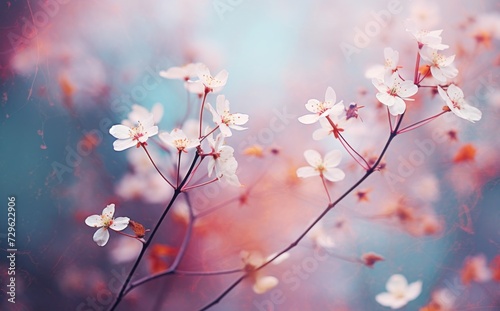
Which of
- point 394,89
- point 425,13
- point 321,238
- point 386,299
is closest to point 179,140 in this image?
point 394,89

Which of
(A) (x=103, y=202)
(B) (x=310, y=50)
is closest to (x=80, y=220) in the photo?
(A) (x=103, y=202)

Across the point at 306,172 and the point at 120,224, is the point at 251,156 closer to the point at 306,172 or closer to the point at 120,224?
the point at 306,172

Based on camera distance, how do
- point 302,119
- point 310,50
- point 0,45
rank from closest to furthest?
point 302,119
point 0,45
point 310,50

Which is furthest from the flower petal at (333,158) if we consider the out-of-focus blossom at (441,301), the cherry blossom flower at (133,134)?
the out-of-focus blossom at (441,301)

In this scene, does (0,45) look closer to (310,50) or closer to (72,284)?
(72,284)

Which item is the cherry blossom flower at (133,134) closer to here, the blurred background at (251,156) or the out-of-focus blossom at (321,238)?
the blurred background at (251,156)

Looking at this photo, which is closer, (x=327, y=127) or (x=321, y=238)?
(x=327, y=127)
